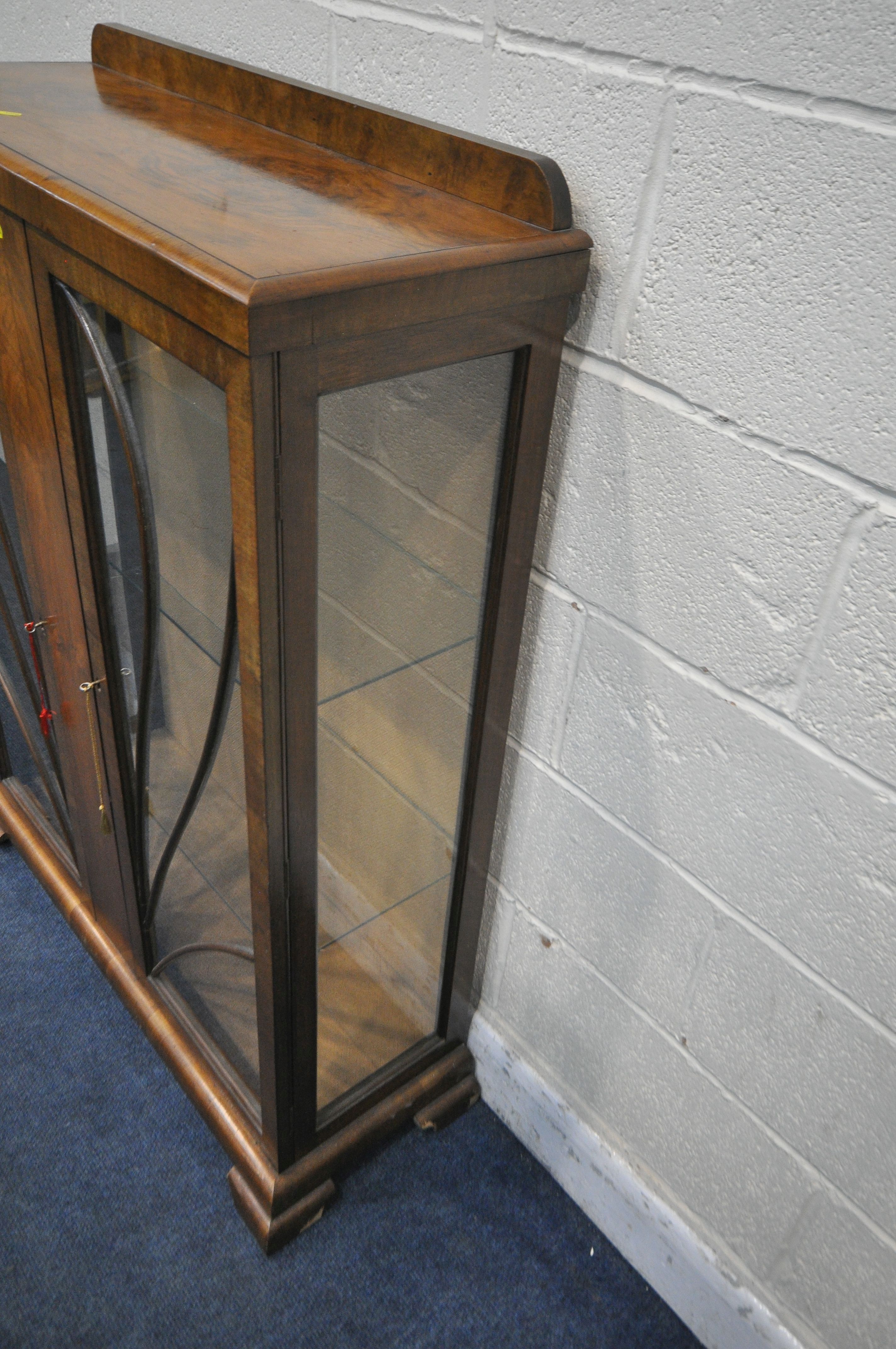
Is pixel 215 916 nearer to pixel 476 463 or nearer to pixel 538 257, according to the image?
pixel 476 463

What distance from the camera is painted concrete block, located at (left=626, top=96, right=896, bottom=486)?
2.04 feet

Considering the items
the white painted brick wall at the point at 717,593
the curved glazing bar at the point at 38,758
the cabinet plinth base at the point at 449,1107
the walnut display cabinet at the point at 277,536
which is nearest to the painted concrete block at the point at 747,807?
the white painted brick wall at the point at 717,593

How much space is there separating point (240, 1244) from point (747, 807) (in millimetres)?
819

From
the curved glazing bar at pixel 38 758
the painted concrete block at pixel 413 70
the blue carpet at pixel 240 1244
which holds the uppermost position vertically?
the painted concrete block at pixel 413 70

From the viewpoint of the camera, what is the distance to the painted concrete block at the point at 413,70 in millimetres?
813

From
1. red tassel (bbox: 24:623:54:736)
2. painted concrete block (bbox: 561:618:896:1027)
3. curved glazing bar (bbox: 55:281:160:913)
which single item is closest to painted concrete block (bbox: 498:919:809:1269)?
painted concrete block (bbox: 561:618:896:1027)

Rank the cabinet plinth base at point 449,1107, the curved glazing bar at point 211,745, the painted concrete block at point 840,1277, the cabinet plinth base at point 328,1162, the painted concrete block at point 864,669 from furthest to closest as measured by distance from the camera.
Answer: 1. the cabinet plinth base at point 449,1107
2. the cabinet plinth base at point 328,1162
3. the painted concrete block at point 840,1277
4. the curved glazing bar at point 211,745
5. the painted concrete block at point 864,669

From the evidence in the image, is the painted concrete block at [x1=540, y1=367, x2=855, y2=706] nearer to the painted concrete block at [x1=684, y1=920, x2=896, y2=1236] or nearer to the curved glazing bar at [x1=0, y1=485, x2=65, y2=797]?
the painted concrete block at [x1=684, y1=920, x2=896, y2=1236]

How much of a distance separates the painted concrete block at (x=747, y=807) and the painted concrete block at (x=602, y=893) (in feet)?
0.14

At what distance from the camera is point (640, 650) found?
0.89m

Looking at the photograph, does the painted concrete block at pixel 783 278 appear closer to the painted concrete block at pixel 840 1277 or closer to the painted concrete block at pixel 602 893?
the painted concrete block at pixel 602 893

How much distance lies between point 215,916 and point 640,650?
552 mm

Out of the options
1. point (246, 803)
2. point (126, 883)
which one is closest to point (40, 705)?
point (126, 883)

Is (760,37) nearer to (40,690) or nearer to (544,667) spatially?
(544,667)
